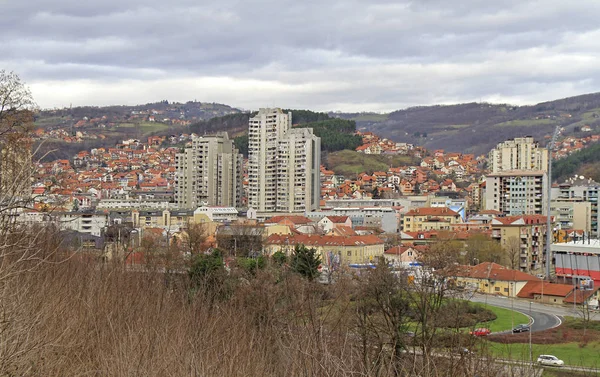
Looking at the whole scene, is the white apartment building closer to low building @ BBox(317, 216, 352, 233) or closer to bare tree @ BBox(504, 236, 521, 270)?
low building @ BBox(317, 216, 352, 233)

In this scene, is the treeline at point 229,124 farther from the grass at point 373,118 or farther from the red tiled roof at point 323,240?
the grass at point 373,118

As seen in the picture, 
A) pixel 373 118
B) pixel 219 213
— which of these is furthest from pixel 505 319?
pixel 373 118

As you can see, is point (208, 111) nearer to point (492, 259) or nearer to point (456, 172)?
point (456, 172)

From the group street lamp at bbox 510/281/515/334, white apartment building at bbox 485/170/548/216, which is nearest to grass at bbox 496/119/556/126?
white apartment building at bbox 485/170/548/216

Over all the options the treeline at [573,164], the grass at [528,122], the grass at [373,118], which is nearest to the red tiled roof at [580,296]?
the treeline at [573,164]

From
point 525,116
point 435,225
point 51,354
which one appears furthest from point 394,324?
point 525,116
